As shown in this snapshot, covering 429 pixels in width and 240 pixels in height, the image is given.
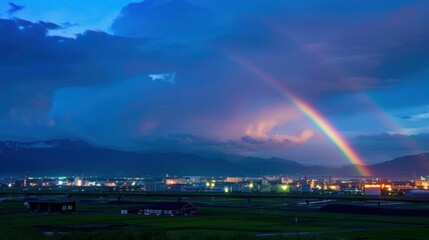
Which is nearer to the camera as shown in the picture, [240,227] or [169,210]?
[240,227]

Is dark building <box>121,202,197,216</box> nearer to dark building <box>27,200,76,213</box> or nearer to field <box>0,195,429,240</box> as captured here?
field <box>0,195,429,240</box>

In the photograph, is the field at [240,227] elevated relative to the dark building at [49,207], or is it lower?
lower

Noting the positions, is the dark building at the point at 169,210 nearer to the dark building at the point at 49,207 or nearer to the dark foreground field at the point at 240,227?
the dark foreground field at the point at 240,227

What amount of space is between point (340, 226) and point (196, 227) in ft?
64.6

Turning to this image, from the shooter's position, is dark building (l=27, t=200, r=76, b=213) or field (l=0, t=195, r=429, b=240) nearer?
field (l=0, t=195, r=429, b=240)

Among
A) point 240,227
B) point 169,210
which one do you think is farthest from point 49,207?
point 240,227

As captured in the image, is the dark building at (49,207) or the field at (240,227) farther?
the dark building at (49,207)

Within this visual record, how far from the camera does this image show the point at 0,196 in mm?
160875

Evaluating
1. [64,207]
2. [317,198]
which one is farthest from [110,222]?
[317,198]

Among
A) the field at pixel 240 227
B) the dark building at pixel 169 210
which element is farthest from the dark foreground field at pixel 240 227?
the dark building at pixel 169 210

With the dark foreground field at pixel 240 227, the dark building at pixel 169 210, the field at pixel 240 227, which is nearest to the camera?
the dark foreground field at pixel 240 227

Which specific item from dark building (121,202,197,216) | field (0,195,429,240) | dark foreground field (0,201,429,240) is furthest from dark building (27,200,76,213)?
field (0,195,429,240)

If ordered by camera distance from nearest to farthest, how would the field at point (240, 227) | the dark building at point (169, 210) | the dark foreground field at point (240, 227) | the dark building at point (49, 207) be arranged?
the dark foreground field at point (240, 227), the field at point (240, 227), the dark building at point (169, 210), the dark building at point (49, 207)

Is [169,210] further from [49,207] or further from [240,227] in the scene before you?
[240,227]
